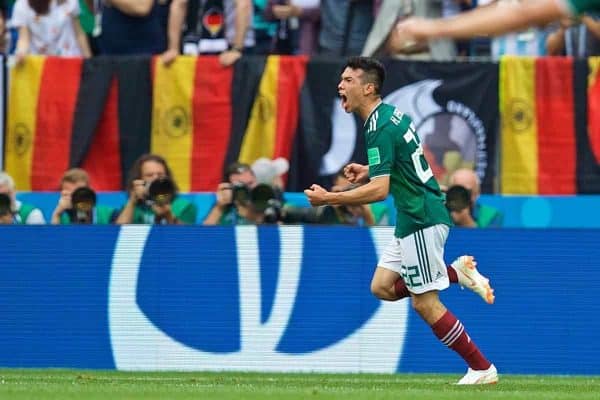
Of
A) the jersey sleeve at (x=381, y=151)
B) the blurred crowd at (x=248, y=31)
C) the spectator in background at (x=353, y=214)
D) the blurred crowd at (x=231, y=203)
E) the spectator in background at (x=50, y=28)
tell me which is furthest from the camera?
the spectator in background at (x=50, y=28)

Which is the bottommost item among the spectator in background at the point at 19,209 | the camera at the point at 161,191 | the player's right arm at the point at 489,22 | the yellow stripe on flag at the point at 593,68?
the spectator in background at the point at 19,209

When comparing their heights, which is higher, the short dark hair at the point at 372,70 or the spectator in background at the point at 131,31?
the short dark hair at the point at 372,70

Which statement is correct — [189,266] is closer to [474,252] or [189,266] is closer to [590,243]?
[474,252]

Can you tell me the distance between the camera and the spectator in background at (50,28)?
55.8ft

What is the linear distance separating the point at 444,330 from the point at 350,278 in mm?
2940

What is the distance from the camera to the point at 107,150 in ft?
54.9

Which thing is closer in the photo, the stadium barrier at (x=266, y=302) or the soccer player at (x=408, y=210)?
the soccer player at (x=408, y=210)

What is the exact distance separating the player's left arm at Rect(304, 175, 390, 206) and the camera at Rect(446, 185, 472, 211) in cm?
322

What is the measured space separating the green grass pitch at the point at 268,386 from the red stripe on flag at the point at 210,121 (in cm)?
305

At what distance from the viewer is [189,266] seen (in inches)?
570

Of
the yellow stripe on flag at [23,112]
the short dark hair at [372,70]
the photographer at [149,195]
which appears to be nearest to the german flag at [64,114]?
the yellow stripe on flag at [23,112]

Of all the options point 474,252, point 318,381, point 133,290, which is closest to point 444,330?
point 318,381

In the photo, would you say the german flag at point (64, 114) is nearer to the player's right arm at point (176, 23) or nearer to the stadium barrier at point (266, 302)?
the player's right arm at point (176, 23)

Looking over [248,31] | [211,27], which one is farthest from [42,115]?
[248,31]
